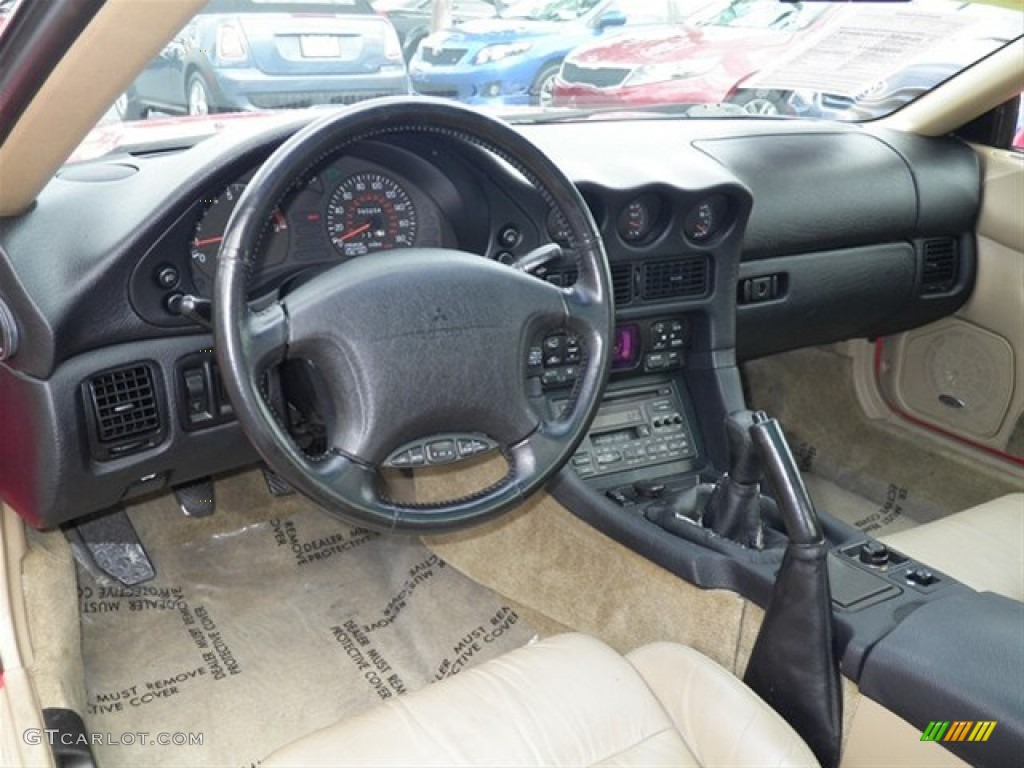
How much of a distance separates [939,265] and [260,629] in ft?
6.26

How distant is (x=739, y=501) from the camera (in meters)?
1.68

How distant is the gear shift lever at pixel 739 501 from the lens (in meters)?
1.63

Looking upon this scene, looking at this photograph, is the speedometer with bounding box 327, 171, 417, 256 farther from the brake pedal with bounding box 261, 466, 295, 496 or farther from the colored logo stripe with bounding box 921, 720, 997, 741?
the colored logo stripe with bounding box 921, 720, 997, 741

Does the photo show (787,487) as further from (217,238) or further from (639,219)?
(217,238)

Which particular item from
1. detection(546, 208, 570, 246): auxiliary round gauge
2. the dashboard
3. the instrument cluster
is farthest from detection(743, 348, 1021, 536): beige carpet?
the instrument cluster

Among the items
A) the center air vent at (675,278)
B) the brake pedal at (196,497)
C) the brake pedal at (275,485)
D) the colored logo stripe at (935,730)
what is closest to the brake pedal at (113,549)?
the brake pedal at (196,497)

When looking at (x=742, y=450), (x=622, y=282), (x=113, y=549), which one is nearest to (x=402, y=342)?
(x=742, y=450)

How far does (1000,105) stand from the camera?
252 cm

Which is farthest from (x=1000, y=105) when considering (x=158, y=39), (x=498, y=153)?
(x=158, y=39)

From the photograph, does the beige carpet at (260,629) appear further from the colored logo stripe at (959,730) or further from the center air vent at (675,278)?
the colored logo stripe at (959,730)

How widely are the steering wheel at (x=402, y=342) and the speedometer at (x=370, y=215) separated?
0.87 ft

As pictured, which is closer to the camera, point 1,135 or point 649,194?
point 1,135

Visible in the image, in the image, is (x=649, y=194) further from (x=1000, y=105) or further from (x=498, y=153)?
(x=1000, y=105)

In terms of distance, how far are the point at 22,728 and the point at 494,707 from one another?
0.77 m
